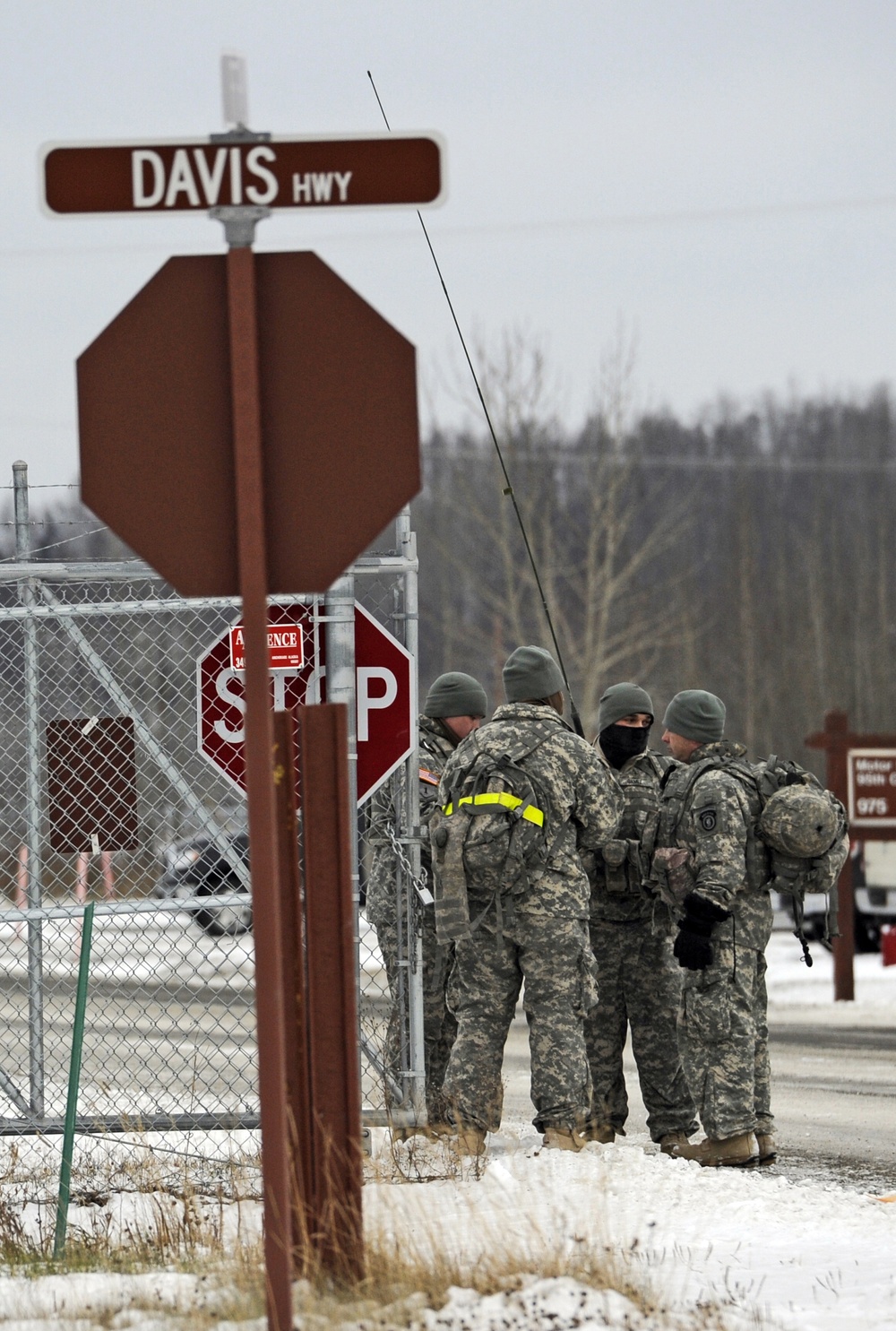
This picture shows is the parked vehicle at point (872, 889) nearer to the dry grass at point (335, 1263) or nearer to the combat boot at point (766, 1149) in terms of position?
the combat boot at point (766, 1149)

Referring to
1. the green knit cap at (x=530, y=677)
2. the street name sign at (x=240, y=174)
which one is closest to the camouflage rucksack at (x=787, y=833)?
the green knit cap at (x=530, y=677)

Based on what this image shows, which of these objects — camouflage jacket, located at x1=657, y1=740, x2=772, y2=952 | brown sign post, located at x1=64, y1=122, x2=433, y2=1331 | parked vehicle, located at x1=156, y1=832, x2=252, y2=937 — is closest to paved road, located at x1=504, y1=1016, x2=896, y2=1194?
camouflage jacket, located at x1=657, y1=740, x2=772, y2=952

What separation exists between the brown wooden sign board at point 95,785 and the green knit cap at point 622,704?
2118 millimetres

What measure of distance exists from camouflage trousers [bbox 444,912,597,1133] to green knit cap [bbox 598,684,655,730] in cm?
112

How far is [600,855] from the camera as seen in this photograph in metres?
7.30

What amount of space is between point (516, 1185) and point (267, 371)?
297 centimetres

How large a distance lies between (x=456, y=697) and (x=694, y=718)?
4.10 ft

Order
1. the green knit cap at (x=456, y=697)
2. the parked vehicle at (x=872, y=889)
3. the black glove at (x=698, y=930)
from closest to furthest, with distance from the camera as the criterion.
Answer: the black glove at (x=698, y=930), the green knit cap at (x=456, y=697), the parked vehicle at (x=872, y=889)

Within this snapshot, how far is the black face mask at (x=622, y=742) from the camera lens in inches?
296

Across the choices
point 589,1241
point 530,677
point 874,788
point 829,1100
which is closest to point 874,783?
point 874,788

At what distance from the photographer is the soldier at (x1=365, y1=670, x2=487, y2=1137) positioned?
7.11 m

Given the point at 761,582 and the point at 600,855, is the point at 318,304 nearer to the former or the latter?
the point at 600,855

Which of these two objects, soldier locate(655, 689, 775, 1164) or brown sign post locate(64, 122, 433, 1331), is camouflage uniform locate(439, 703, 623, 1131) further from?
brown sign post locate(64, 122, 433, 1331)

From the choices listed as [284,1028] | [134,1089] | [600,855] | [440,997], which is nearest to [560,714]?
[600,855]
